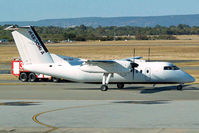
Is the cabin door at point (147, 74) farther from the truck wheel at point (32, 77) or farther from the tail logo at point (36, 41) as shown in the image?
the truck wheel at point (32, 77)

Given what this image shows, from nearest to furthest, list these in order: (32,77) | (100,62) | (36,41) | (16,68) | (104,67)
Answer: (100,62), (104,67), (36,41), (32,77), (16,68)

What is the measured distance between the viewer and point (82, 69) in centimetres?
3553

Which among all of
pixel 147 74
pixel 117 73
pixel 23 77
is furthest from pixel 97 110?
pixel 23 77

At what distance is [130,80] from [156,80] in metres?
2.27

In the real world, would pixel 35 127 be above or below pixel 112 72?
below

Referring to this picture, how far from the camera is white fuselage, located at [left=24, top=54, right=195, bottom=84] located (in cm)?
3578

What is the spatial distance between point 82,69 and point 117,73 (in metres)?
3.12

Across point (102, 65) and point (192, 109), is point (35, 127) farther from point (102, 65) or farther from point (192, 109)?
point (102, 65)

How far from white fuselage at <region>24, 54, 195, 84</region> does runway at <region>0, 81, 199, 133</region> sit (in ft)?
3.22

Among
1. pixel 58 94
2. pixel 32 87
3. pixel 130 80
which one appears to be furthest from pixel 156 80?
pixel 32 87

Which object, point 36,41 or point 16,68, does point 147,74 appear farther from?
point 16,68

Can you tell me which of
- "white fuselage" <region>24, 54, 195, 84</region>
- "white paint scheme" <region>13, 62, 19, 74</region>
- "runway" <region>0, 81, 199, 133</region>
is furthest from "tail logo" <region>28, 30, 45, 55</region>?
"white paint scheme" <region>13, 62, 19, 74</region>

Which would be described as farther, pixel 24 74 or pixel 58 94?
pixel 24 74

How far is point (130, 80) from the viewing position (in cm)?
3619
